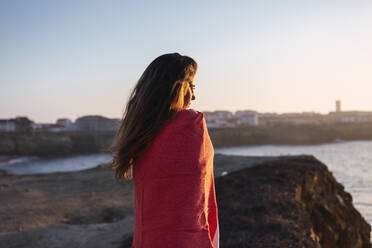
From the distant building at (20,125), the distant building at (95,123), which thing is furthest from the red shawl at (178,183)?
the distant building at (95,123)

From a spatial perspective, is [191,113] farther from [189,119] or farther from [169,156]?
[169,156]

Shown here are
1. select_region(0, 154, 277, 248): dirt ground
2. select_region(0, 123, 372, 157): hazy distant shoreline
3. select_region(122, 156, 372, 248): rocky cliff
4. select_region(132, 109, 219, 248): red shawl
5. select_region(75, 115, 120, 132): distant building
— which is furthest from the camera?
select_region(75, 115, 120, 132): distant building

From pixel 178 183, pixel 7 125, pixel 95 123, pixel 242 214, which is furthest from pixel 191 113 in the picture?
pixel 7 125

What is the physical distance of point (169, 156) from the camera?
169 cm

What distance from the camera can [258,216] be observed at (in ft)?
20.6

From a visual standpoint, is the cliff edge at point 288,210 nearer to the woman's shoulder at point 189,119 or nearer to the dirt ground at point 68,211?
the dirt ground at point 68,211

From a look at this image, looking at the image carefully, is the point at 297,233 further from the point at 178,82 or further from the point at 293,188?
the point at 178,82

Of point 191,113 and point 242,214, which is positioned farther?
point 242,214

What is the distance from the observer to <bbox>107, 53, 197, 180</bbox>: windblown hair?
1713 mm

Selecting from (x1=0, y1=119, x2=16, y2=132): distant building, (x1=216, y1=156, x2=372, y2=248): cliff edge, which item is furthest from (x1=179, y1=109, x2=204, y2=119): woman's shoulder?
(x1=0, y1=119, x2=16, y2=132): distant building

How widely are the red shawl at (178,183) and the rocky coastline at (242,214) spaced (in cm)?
360

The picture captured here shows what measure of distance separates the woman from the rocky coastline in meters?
3.61

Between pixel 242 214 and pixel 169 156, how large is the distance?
5.26m

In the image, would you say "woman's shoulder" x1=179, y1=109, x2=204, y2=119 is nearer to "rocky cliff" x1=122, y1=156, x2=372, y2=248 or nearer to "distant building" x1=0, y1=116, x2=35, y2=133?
"rocky cliff" x1=122, y1=156, x2=372, y2=248
